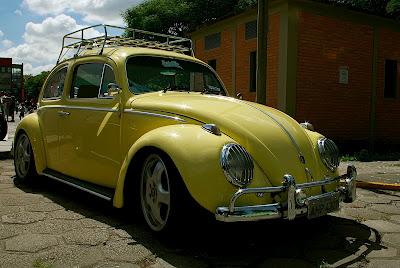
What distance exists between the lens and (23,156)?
5906 mm

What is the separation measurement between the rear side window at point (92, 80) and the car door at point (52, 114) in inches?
11.1

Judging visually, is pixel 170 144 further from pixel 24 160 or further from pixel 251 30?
pixel 251 30

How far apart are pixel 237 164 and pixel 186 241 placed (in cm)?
72

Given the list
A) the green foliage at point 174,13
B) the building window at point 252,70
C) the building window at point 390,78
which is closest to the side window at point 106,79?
the building window at point 252,70

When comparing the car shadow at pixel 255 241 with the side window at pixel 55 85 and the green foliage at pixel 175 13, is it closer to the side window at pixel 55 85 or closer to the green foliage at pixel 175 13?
the side window at pixel 55 85

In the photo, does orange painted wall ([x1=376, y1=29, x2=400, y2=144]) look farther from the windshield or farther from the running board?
the running board

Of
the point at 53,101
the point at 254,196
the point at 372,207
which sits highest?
the point at 53,101

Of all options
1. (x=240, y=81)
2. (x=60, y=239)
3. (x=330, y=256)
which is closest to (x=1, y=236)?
(x=60, y=239)

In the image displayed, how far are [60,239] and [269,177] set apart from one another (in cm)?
177

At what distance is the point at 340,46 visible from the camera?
13.2m

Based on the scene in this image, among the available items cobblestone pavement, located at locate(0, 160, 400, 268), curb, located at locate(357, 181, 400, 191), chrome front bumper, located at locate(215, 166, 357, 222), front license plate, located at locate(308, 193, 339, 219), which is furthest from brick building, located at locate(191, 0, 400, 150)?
chrome front bumper, located at locate(215, 166, 357, 222)

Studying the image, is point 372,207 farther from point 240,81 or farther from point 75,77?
point 240,81

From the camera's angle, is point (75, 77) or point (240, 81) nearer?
point (75, 77)

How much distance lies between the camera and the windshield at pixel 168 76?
4.53 meters
